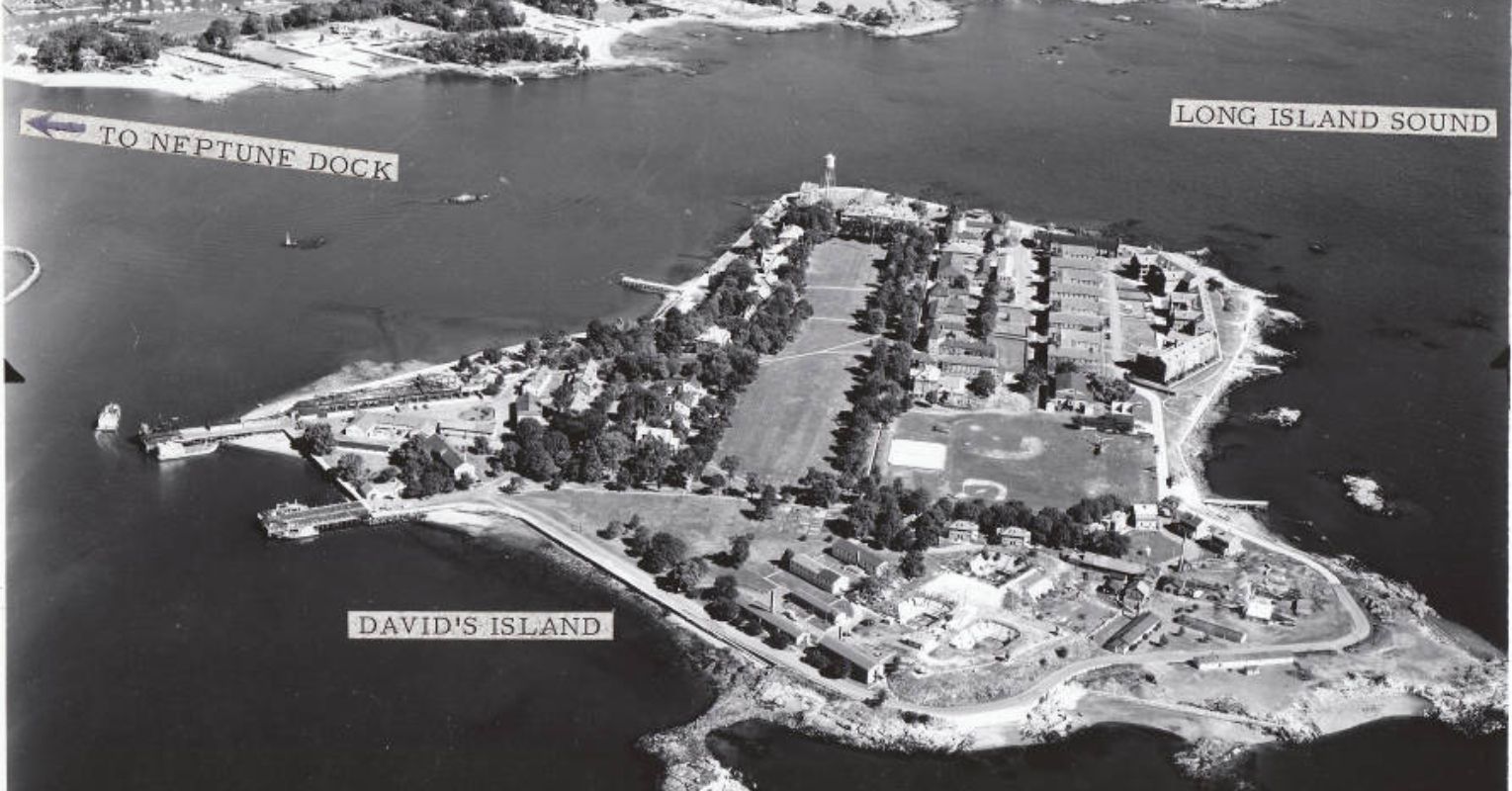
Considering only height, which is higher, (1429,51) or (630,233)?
(1429,51)

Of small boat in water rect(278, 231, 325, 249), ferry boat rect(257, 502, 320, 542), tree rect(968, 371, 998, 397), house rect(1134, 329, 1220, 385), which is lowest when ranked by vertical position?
ferry boat rect(257, 502, 320, 542)

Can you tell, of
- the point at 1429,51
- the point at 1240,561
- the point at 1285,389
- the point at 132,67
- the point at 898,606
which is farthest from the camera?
the point at 1429,51

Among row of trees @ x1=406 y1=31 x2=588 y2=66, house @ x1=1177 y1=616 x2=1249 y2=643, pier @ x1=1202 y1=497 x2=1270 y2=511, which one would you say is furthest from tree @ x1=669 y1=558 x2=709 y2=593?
row of trees @ x1=406 y1=31 x2=588 y2=66

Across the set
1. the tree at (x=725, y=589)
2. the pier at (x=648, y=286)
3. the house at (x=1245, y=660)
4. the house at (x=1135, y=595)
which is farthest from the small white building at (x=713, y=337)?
the house at (x=1245, y=660)

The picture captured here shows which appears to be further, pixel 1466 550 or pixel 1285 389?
pixel 1285 389

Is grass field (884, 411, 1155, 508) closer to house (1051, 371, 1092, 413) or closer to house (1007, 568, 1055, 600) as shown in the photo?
house (1051, 371, 1092, 413)

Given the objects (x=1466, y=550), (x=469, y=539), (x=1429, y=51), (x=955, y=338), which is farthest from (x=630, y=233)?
(x=1429, y=51)

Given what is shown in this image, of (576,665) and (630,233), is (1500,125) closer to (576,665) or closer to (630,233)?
(630,233)
